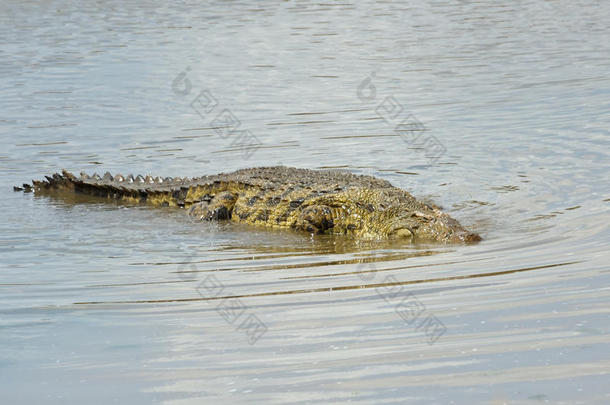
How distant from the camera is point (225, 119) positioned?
17.8 meters

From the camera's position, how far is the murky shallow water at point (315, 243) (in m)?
5.53

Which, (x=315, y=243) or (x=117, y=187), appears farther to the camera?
(x=117, y=187)

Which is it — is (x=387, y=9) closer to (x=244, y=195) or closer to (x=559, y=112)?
(x=559, y=112)

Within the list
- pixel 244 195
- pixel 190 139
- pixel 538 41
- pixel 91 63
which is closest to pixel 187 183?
pixel 244 195

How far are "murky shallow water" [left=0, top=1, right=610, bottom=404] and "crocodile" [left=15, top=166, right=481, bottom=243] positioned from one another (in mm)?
395

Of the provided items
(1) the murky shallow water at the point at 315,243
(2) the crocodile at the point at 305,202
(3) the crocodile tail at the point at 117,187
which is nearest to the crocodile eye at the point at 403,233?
(2) the crocodile at the point at 305,202

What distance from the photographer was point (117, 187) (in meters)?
12.9

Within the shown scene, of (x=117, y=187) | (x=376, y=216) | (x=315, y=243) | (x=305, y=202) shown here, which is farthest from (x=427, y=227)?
(x=117, y=187)

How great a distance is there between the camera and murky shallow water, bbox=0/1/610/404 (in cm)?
553

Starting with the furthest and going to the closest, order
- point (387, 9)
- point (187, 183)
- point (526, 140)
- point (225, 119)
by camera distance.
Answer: point (387, 9), point (225, 119), point (526, 140), point (187, 183)

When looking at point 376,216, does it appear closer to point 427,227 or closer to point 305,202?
point 427,227

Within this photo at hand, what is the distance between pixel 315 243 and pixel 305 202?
35.1 inches

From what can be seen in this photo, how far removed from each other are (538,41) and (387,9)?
11.2 meters

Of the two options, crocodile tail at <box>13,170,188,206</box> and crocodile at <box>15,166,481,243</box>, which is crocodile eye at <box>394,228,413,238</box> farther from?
crocodile tail at <box>13,170,188,206</box>
